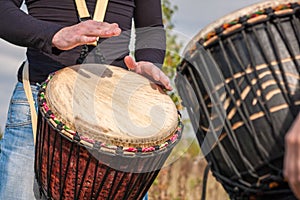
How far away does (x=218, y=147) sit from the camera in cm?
175

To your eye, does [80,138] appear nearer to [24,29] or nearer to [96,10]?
[24,29]

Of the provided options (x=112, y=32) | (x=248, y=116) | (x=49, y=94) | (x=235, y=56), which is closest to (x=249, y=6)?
(x=235, y=56)

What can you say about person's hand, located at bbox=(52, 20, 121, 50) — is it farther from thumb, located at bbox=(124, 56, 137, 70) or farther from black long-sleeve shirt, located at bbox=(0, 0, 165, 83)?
thumb, located at bbox=(124, 56, 137, 70)

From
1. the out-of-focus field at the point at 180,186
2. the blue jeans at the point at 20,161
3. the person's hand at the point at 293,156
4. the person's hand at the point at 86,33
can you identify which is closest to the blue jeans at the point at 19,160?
the blue jeans at the point at 20,161

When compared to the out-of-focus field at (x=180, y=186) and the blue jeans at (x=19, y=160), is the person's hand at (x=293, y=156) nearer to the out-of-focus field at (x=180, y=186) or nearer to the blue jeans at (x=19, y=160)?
the blue jeans at (x=19, y=160)

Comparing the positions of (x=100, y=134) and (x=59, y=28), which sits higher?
(x=59, y=28)

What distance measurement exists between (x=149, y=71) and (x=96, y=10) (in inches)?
11.5

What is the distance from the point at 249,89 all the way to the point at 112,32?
1.99 ft

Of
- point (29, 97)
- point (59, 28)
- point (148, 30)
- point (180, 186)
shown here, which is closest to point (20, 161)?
point (29, 97)

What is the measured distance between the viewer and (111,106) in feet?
7.13

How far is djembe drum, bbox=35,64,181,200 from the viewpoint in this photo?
207 cm

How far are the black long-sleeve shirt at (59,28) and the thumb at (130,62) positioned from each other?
0.07m

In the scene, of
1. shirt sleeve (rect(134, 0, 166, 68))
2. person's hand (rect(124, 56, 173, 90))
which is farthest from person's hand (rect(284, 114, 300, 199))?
shirt sleeve (rect(134, 0, 166, 68))

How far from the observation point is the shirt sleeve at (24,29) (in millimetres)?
2205
